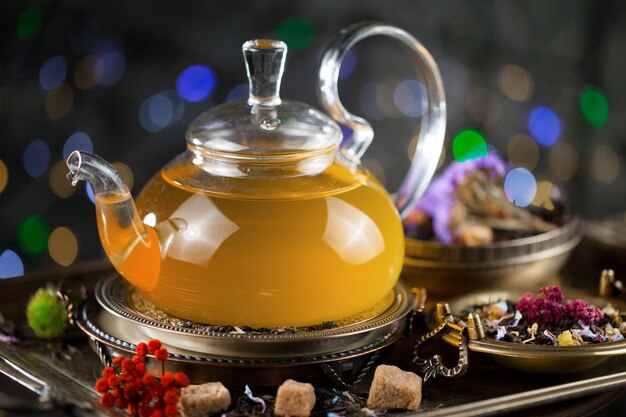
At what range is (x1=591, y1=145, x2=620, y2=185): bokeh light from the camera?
300 centimetres

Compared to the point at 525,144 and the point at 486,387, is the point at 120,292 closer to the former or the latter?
the point at 486,387

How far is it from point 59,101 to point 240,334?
4.45 ft

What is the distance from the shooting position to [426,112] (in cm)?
149

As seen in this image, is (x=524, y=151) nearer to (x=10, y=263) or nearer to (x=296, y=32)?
(x=296, y=32)

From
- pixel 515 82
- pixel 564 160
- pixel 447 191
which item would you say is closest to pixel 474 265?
pixel 447 191

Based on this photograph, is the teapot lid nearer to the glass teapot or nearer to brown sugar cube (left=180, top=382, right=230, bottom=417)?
the glass teapot

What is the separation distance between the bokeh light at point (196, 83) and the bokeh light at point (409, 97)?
0.56 meters

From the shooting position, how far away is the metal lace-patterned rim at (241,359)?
1.17 meters

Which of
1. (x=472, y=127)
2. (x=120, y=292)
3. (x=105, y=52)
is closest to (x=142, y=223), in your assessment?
(x=120, y=292)

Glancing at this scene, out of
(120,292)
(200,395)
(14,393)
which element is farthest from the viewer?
(120,292)

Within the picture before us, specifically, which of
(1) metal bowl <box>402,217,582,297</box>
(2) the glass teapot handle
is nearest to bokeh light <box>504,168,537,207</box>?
(1) metal bowl <box>402,217,582,297</box>

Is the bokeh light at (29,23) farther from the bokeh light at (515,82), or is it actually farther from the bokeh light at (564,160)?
the bokeh light at (564,160)

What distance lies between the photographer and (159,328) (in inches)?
47.6

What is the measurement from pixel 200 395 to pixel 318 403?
0.45 feet
